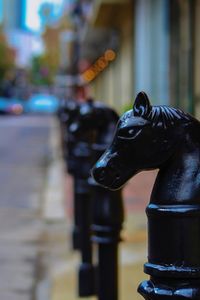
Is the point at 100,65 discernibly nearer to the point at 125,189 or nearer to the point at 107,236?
the point at 125,189

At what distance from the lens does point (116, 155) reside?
254 centimetres

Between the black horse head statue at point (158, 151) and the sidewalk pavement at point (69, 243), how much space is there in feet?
7.98

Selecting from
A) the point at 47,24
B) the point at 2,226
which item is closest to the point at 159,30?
the point at 2,226

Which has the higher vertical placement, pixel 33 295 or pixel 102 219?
pixel 102 219

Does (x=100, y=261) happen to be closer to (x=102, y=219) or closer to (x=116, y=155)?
(x=102, y=219)

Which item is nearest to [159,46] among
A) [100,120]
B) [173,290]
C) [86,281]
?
[86,281]

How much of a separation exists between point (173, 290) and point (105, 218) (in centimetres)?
184

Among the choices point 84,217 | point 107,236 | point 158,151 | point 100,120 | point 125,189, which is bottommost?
point 125,189

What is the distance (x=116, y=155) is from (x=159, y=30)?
15.1 meters

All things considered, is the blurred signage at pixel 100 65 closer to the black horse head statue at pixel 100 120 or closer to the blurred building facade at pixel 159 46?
the blurred building facade at pixel 159 46

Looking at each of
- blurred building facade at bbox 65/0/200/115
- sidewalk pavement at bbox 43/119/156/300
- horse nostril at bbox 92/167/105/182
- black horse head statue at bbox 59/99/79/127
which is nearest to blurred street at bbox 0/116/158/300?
sidewalk pavement at bbox 43/119/156/300

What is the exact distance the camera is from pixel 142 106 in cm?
248

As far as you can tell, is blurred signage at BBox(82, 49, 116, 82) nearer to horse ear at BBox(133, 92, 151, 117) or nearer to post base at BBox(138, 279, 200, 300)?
horse ear at BBox(133, 92, 151, 117)

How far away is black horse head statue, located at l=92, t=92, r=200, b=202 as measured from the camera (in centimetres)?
247
